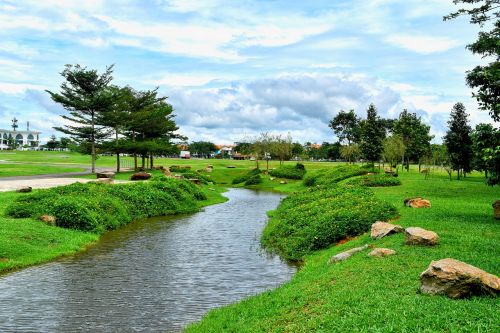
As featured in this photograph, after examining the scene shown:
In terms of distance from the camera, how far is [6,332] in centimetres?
1409

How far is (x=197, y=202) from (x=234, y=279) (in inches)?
1228

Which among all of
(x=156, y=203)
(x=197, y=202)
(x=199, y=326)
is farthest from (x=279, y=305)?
(x=197, y=202)

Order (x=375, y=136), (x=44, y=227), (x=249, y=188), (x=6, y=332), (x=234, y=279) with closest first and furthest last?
(x=6, y=332) < (x=234, y=279) < (x=44, y=227) < (x=249, y=188) < (x=375, y=136)

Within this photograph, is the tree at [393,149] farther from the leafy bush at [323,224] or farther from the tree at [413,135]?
the leafy bush at [323,224]

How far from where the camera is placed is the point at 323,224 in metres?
26.6

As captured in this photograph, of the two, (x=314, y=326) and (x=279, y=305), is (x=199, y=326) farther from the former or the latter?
(x=314, y=326)

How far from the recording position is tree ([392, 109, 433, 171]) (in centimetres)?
10779

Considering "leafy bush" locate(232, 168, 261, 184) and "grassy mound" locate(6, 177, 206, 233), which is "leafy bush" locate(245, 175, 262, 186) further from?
"grassy mound" locate(6, 177, 206, 233)

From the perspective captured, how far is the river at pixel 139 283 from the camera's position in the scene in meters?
15.3

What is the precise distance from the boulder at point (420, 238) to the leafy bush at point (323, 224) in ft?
22.0

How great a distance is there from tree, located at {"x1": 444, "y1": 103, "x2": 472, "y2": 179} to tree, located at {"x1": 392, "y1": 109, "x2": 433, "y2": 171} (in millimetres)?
26939

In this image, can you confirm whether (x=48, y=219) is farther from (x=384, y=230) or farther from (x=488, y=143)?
(x=488, y=143)

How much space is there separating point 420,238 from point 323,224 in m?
8.61

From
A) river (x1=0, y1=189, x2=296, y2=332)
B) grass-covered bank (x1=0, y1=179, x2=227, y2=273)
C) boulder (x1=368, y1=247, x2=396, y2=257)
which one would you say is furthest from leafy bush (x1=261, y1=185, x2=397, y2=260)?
grass-covered bank (x1=0, y1=179, x2=227, y2=273)
